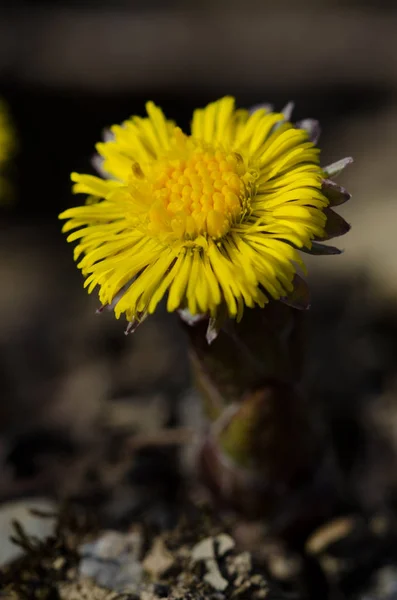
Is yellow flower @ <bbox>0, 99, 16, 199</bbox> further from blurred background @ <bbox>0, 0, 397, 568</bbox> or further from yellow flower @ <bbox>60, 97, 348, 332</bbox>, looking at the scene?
yellow flower @ <bbox>60, 97, 348, 332</bbox>

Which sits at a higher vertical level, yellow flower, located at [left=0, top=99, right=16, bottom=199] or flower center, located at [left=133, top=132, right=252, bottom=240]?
yellow flower, located at [left=0, top=99, right=16, bottom=199]

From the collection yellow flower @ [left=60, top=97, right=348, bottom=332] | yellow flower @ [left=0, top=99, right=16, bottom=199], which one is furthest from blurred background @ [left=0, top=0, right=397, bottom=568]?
yellow flower @ [left=60, top=97, right=348, bottom=332]

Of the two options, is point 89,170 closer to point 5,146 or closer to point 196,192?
point 5,146

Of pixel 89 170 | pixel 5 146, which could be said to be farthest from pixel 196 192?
pixel 89 170

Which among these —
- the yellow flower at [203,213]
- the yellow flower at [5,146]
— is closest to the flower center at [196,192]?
the yellow flower at [203,213]

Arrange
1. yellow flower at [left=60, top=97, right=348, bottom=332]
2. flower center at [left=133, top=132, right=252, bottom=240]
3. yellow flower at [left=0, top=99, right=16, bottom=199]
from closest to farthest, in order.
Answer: yellow flower at [left=60, top=97, right=348, bottom=332], flower center at [left=133, top=132, right=252, bottom=240], yellow flower at [left=0, top=99, right=16, bottom=199]

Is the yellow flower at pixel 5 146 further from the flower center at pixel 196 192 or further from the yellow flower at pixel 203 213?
the flower center at pixel 196 192
